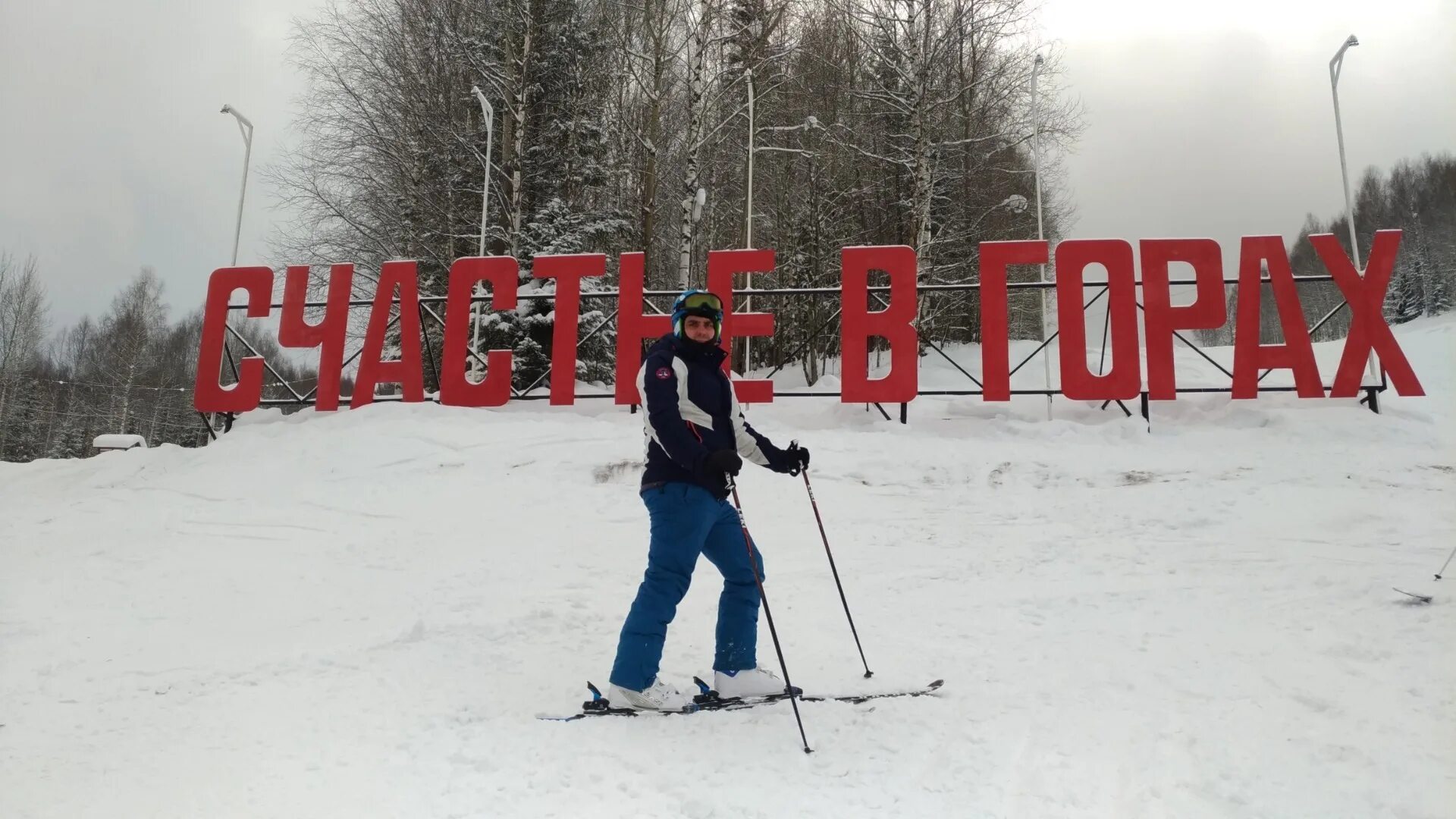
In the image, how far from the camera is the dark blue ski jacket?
10.4ft

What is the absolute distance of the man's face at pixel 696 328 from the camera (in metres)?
3.39

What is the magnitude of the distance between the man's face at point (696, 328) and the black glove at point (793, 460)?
Answer: 65cm

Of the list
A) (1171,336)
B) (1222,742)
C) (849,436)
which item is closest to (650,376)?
(1222,742)

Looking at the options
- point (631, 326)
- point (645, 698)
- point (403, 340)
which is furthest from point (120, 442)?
point (645, 698)

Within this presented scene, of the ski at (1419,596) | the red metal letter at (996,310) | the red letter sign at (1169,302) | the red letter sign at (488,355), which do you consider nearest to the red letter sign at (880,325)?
the red metal letter at (996,310)

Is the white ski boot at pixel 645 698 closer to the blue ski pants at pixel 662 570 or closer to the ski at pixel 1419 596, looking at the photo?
the blue ski pants at pixel 662 570

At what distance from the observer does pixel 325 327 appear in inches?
410

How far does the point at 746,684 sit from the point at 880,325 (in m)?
6.75

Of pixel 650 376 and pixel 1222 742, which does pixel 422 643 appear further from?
pixel 1222 742

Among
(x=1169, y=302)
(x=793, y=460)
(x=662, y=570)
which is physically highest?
(x=1169, y=302)

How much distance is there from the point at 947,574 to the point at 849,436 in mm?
3249

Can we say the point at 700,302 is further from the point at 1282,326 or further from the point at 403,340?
the point at 1282,326

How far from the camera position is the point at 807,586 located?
537cm

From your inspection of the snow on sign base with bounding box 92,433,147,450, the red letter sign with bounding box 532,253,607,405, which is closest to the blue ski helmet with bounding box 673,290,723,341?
the red letter sign with bounding box 532,253,607,405
